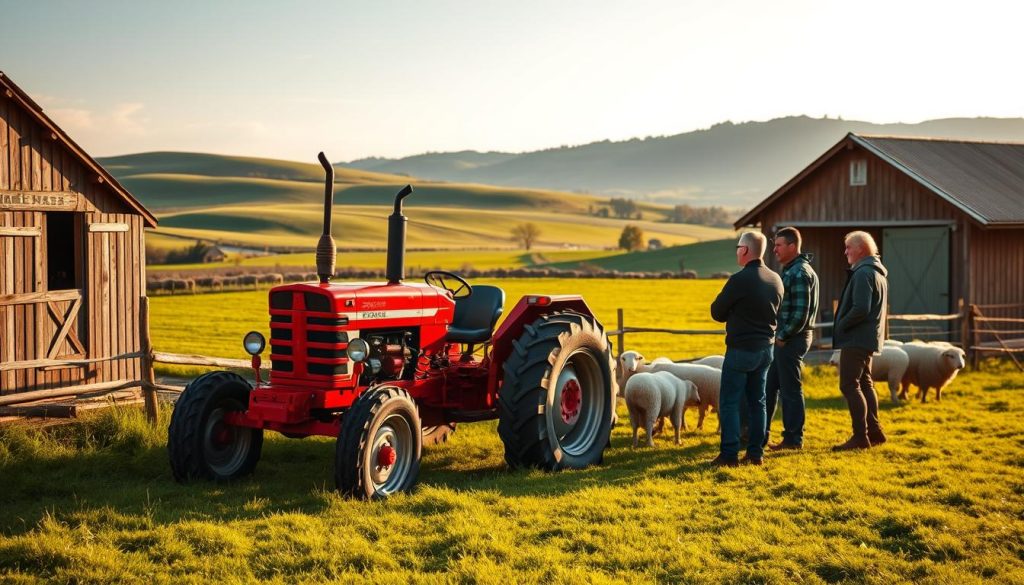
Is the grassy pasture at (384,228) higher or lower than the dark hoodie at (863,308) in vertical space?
higher

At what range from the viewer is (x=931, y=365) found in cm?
1362

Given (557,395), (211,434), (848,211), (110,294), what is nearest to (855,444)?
(557,395)

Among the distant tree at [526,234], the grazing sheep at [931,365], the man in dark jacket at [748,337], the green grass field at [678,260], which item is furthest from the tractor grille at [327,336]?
the distant tree at [526,234]

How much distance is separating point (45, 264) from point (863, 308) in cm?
1080

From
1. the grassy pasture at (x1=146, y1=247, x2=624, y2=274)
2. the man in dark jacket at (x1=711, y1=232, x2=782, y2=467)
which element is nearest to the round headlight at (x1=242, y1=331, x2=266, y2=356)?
the man in dark jacket at (x1=711, y1=232, x2=782, y2=467)

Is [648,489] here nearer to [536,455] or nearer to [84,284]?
[536,455]

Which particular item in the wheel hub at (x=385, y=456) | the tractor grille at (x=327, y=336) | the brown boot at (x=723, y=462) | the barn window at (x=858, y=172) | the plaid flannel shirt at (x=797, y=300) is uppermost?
the barn window at (x=858, y=172)

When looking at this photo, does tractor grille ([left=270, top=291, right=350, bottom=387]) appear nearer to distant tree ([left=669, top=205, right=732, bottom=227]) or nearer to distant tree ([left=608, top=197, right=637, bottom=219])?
distant tree ([left=669, top=205, right=732, bottom=227])

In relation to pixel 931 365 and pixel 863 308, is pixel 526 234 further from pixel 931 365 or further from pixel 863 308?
pixel 863 308

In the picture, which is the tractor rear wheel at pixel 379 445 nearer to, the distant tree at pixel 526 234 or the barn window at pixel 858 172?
the barn window at pixel 858 172

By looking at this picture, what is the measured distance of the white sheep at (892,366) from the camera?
13.3 meters

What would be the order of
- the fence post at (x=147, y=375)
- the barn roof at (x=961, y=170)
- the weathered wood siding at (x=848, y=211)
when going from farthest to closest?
the weathered wood siding at (x=848, y=211), the barn roof at (x=961, y=170), the fence post at (x=147, y=375)

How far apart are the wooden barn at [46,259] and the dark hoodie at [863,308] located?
29.3 ft

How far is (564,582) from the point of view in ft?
20.0
